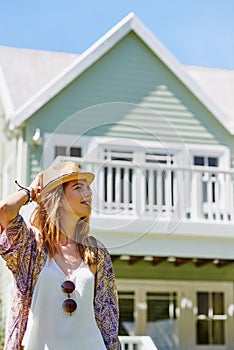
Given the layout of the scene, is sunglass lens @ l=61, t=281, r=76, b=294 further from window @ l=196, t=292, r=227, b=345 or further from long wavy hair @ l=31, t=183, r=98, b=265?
window @ l=196, t=292, r=227, b=345

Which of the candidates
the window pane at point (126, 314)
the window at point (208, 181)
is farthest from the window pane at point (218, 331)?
the window at point (208, 181)

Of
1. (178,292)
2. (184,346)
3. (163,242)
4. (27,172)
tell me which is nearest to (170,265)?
(178,292)

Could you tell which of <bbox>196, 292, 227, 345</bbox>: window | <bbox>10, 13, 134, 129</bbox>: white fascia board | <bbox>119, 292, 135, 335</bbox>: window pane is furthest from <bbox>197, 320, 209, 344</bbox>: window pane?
<bbox>10, 13, 134, 129</bbox>: white fascia board

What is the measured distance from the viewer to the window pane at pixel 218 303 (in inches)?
447

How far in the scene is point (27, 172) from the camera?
1017 cm

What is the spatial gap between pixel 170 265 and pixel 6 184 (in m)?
2.85

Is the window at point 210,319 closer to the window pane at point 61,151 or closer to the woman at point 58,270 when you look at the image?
the window pane at point 61,151

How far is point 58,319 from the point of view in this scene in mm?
2129

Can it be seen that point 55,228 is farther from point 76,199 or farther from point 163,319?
point 163,319

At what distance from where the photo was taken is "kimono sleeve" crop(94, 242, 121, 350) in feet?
7.28

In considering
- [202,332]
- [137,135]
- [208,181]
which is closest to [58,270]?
[208,181]

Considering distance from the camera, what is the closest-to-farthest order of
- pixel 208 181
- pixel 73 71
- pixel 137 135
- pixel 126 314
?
1. pixel 208 181
2. pixel 137 135
3. pixel 73 71
4. pixel 126 314

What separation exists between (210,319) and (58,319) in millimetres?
9454

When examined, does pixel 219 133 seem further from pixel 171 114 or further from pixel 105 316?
pixel 105 316
